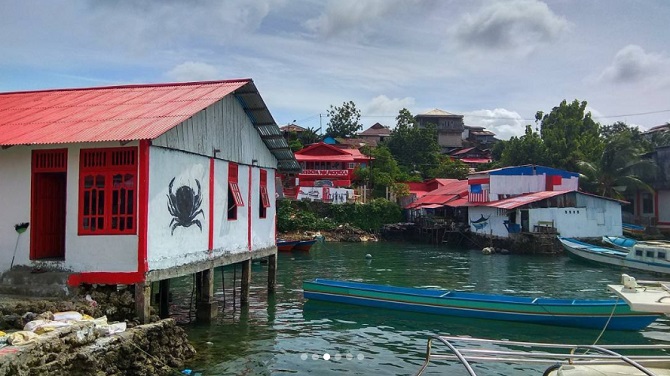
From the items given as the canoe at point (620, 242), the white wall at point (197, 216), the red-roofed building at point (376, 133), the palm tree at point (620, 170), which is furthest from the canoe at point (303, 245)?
the red-roofed building at point (376, 133)

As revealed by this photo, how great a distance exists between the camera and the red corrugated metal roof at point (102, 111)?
39.5 feet

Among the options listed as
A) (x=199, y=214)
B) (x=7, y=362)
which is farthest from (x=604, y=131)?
(x=7, y=362)

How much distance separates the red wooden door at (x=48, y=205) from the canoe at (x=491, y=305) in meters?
8.92

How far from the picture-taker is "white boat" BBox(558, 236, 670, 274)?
2700cm

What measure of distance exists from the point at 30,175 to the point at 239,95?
633 cm

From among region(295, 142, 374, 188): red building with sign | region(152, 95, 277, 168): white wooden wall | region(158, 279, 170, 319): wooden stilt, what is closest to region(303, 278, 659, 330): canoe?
region(158, 279, 170, 319): wooden stilt

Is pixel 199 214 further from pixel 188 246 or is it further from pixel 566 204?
pixel 566 204

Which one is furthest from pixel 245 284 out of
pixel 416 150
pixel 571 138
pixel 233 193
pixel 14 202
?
pixel 416 150

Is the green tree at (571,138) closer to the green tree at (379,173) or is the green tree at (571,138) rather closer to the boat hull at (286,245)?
the green tree at (379,173)

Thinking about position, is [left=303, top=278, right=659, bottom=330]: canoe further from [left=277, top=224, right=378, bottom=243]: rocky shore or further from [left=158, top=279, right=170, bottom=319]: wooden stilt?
[left=277, top=224, right=378, bottom=243]: rocky shore

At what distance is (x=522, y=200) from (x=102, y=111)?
31351 mm

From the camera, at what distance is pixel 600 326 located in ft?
52.3

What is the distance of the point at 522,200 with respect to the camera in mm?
39031

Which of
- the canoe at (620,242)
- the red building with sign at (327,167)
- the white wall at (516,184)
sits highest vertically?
the red building with sign at (327,167)
